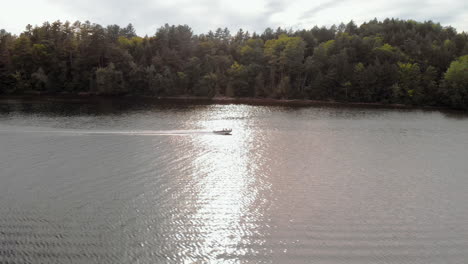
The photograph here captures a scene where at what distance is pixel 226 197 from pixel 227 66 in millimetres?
97017

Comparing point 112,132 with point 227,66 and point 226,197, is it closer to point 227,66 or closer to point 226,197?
point 226,197

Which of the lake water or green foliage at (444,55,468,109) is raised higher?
green foliage at (444,55,468,109)

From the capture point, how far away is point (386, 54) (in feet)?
345

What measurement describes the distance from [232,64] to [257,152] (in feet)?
279

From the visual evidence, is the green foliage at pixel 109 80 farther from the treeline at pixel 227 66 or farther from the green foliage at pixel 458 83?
the green foliage at pixel 458 83

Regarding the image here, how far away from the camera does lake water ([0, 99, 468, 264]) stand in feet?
58.3

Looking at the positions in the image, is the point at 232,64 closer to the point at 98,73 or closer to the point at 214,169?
the point at 98,73

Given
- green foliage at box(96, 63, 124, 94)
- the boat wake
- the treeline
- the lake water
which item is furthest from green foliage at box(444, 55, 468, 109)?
green foliage at box(96, 63, 124, 94)

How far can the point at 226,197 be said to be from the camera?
24594mm

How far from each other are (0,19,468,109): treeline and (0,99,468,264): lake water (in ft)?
187

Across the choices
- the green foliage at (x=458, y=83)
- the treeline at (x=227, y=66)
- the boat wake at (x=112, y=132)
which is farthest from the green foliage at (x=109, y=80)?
the green foliage at (x=458, y=83)

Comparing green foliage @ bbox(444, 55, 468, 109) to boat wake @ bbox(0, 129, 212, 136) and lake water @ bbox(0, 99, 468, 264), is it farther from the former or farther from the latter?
boat wake @ bbox(0, 129, 212, 136)

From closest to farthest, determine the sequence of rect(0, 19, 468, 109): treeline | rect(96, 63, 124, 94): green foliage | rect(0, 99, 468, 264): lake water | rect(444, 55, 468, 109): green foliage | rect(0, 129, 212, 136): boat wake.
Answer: rect(0, 99, 468, 264): lake water
rect(0, 129, 212, 136): boat wake
rect(444, 55, 468, 109): green foliage
rect(0, 19, 468, 109): treeline
rect(96, 63, 124, 94): green foliage

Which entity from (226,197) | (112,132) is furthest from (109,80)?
(226,197)
